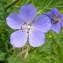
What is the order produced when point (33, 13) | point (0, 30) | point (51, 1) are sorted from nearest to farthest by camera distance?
point (33, 13)
point (0, 30)
point (51, 1)

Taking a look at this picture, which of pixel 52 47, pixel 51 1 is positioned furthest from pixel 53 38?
pixel 51 1

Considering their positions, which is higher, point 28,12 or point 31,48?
point 28,12

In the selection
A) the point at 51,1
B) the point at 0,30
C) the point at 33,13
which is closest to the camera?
the point at 33,13

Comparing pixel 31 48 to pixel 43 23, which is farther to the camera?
pixel 31 48

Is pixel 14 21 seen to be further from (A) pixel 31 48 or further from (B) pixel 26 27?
(A) pixel 31 48

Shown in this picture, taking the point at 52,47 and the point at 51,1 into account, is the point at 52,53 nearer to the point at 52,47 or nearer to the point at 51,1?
the point at 52,47

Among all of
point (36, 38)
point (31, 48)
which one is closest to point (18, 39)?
point (36, 38)
